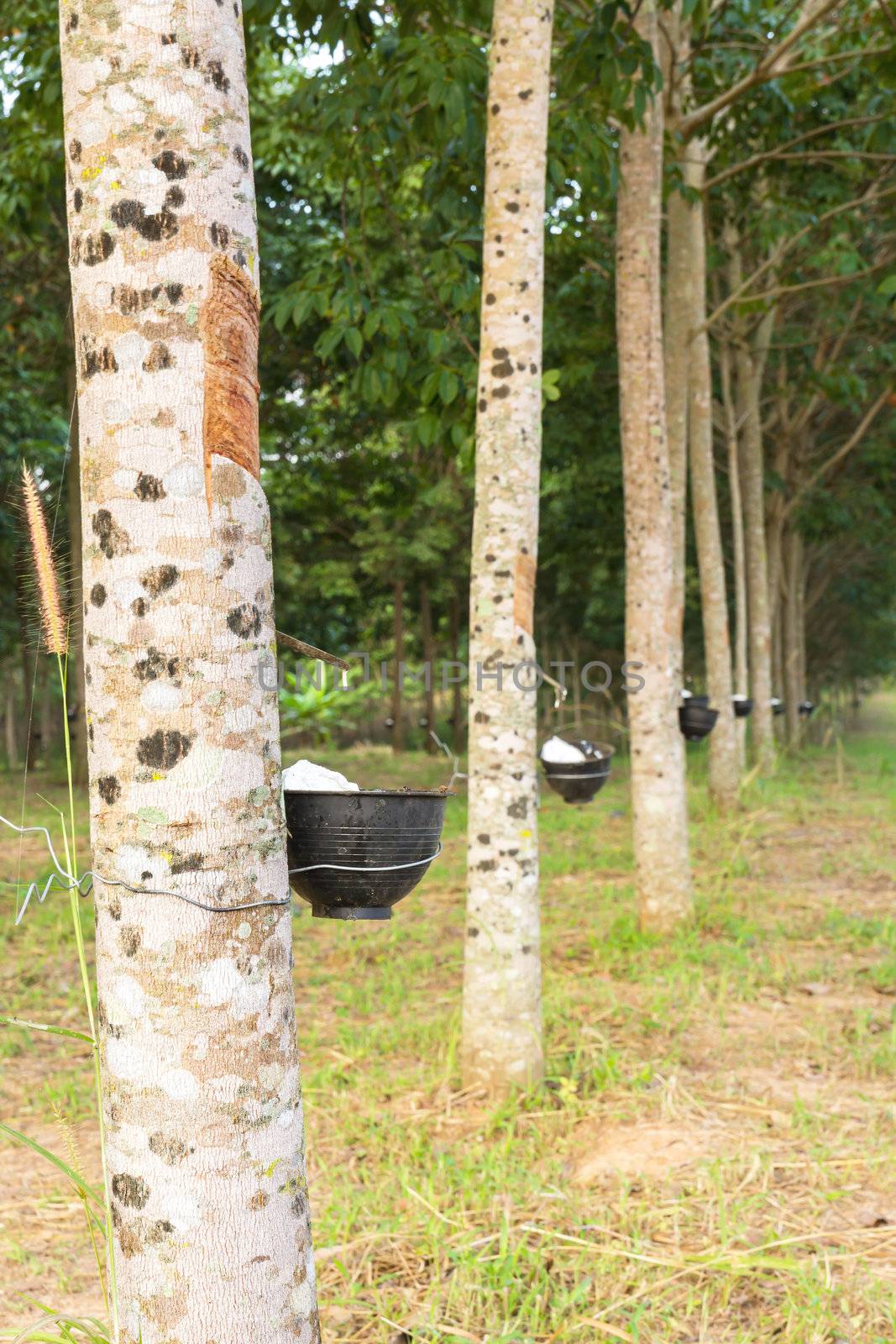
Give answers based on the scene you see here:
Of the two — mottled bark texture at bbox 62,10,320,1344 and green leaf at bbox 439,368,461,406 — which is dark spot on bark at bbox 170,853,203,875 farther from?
green leaf at bbox 439,368,461,406

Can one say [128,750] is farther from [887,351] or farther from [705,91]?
[887,351]

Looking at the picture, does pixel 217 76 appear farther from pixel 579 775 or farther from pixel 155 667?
pixel 579 775

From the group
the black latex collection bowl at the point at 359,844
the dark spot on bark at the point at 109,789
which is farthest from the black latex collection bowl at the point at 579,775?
the dark spot on bark at the point at 109,789

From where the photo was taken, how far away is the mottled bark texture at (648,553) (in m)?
5.88

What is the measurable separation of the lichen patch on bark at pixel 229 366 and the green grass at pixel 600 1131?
1.28m

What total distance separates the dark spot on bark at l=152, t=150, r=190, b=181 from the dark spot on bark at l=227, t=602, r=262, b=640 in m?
0.55

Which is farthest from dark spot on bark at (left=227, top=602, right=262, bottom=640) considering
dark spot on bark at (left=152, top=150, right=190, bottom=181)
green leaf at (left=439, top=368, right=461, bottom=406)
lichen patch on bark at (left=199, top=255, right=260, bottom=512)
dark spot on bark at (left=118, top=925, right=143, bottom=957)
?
green leaf at (left=439, top=368, right=461, bottom=406)

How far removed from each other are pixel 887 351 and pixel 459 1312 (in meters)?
11.3

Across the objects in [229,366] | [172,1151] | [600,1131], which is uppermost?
[229,366]

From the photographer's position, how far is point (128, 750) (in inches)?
58.2

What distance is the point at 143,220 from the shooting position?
1.49 m

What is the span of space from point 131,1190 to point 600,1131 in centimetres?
241

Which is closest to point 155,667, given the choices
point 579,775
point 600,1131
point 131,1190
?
point 131,1190

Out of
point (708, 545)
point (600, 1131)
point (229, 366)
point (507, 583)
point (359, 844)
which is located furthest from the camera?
point (708, 545)
